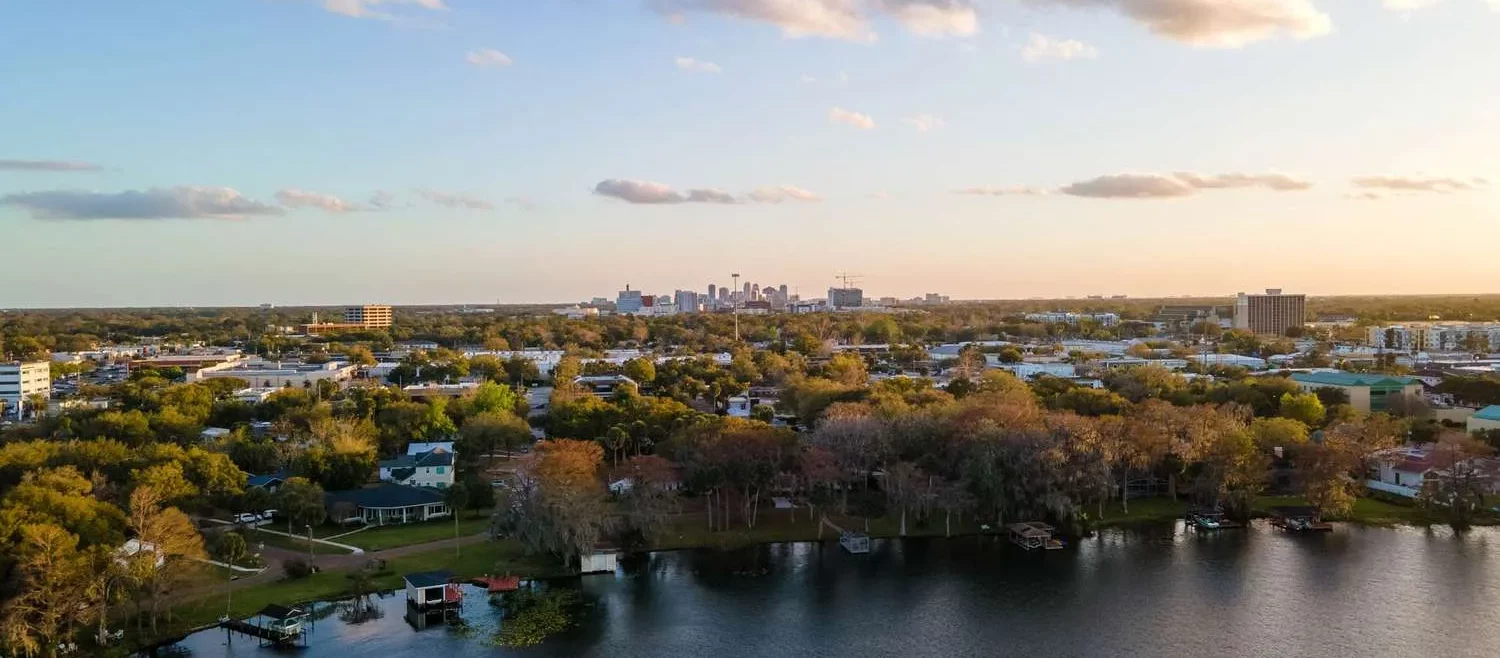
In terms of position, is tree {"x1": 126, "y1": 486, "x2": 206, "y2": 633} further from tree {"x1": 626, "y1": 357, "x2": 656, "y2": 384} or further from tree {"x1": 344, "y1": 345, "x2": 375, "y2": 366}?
tree {"x1": 344, "y1": 345, "x2": 375, "y2": 366}

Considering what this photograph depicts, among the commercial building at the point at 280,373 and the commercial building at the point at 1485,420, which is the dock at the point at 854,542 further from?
the commercial building at the point at 280,373

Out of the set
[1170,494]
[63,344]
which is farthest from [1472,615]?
[63,344]

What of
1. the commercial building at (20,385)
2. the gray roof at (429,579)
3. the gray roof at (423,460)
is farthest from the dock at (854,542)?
the commercial building at (20,385)

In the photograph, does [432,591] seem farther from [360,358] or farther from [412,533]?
[360,358]

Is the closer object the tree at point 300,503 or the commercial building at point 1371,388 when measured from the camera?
the tree at point 300,503

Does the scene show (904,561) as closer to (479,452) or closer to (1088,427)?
(1088,427)
